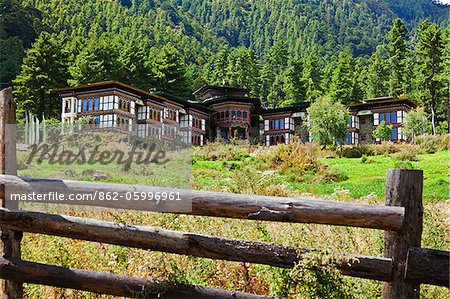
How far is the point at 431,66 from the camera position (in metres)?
65.1

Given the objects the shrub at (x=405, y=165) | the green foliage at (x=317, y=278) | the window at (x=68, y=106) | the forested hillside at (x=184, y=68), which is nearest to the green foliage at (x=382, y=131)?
the forested hillside at (x=184, y=68)

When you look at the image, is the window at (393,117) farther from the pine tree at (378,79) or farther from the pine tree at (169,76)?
the pine tree at (169,76)

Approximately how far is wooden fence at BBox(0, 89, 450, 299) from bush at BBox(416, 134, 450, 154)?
3844cm

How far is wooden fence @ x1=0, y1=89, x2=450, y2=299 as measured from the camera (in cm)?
411

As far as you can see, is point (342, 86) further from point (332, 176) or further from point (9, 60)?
point (9, 60)

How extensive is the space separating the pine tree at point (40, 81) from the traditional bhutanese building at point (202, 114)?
6.26 metres

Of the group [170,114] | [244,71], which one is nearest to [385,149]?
[170,114]

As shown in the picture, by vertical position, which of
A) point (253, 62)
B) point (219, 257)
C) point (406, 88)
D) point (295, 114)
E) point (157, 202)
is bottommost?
point (219, 257)

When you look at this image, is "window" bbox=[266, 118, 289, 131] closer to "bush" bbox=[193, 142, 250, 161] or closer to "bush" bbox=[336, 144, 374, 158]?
"bush" bbox=[336, 144, 374, 158]

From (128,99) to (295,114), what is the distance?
910 inches

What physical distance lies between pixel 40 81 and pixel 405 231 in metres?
62.2

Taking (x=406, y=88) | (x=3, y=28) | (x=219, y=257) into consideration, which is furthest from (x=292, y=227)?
(x=3, y=28)

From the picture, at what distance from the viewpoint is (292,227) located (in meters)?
6.34

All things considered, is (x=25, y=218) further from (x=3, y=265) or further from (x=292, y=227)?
(x=292, y=227)
